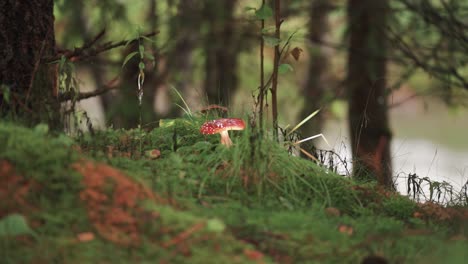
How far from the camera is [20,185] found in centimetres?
246

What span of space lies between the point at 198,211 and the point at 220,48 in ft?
20.9

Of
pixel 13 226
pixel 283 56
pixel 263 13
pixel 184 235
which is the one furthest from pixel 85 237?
pixel 283 56

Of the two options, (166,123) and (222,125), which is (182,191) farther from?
(166,123)

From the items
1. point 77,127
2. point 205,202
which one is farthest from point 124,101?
point 205,202

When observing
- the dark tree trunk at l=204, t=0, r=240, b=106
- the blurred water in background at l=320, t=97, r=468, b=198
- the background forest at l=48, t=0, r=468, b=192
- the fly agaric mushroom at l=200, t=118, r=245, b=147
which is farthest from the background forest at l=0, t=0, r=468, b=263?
the blurred water in background at l=320, t=97, r=468, b=198

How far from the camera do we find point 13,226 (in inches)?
84.9

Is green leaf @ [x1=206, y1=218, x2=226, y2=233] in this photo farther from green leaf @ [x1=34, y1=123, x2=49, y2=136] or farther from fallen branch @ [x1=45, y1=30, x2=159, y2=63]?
fallen branch @ [x1=45, y1=30, x2=159, y2=63]

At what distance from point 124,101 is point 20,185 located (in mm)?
5543

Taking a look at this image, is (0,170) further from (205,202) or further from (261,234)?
(261,234)

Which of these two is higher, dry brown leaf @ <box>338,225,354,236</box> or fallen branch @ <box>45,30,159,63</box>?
fallen branch @ <box>45,30,159,63</box>

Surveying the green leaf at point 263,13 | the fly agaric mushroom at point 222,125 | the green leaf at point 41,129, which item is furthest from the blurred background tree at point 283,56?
the green leaf at point 41,129

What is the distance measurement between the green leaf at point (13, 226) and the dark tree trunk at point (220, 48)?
5.79m

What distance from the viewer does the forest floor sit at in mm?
2271

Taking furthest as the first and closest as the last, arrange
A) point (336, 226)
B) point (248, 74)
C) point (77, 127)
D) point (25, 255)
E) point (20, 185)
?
point (248, 74), point (77, 127), point (336, 226), point (20, 185), point (25, 255)
